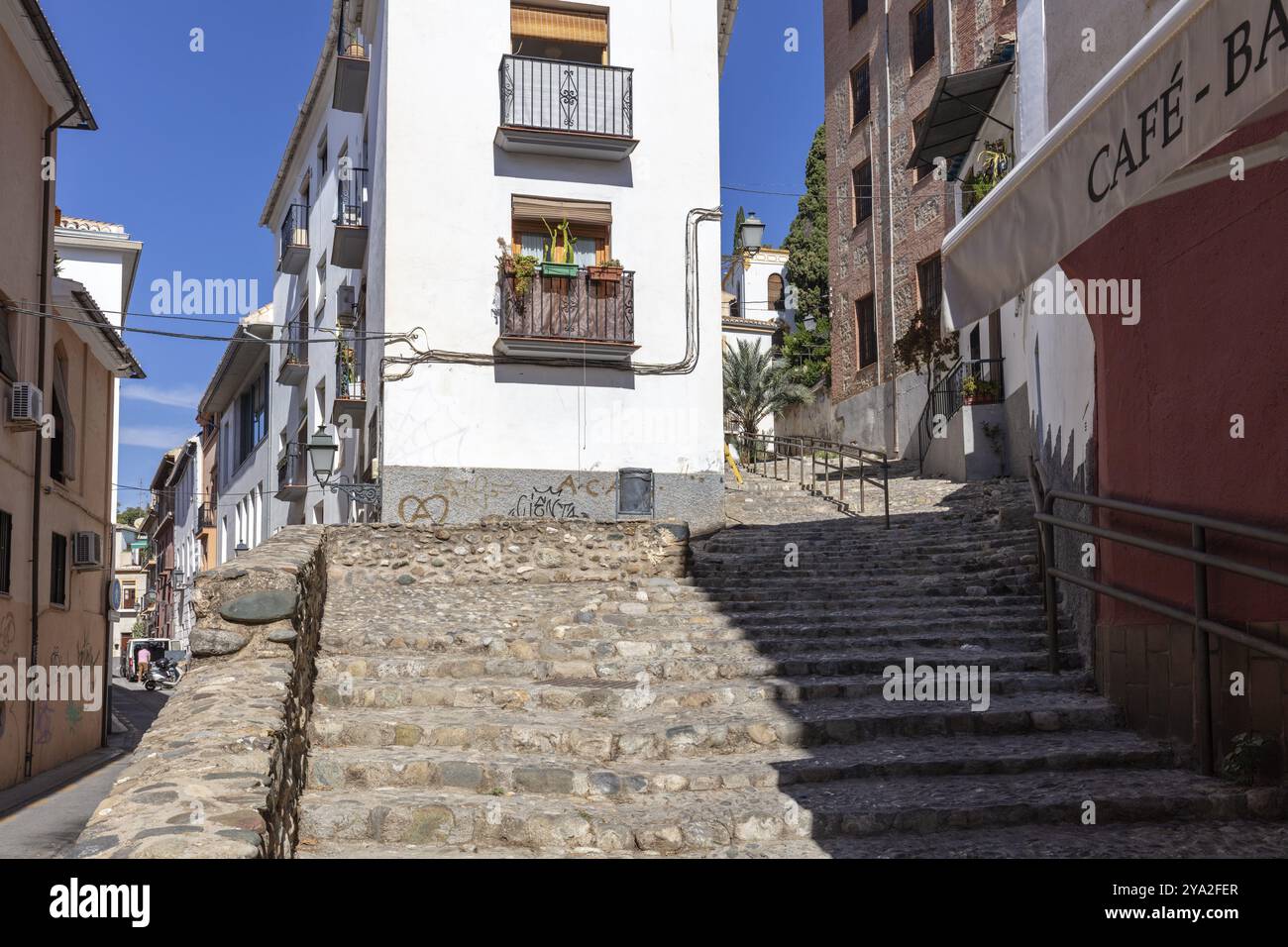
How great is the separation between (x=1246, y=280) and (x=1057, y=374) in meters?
3.19

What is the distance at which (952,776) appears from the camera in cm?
634

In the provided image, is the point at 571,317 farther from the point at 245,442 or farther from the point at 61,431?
the point at 245,442

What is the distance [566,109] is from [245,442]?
1882 centimetres

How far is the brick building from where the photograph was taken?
24062 mm

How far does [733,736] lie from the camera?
6.91m

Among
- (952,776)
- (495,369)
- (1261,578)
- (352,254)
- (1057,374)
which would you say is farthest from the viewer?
(352,254)

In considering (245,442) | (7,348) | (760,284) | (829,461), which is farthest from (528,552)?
(760,284)

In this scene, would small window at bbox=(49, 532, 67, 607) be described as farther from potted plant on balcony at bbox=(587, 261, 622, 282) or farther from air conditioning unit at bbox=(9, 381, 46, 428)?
potted plant on balcony at bbox=(587, 261, 622, 282)

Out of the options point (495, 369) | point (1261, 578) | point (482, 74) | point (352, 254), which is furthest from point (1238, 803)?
point (352, 254)

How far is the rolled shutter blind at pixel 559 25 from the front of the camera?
17.0 metres

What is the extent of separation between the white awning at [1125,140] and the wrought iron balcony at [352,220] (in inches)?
553

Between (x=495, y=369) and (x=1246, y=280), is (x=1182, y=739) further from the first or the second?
(x=495, y=369)
